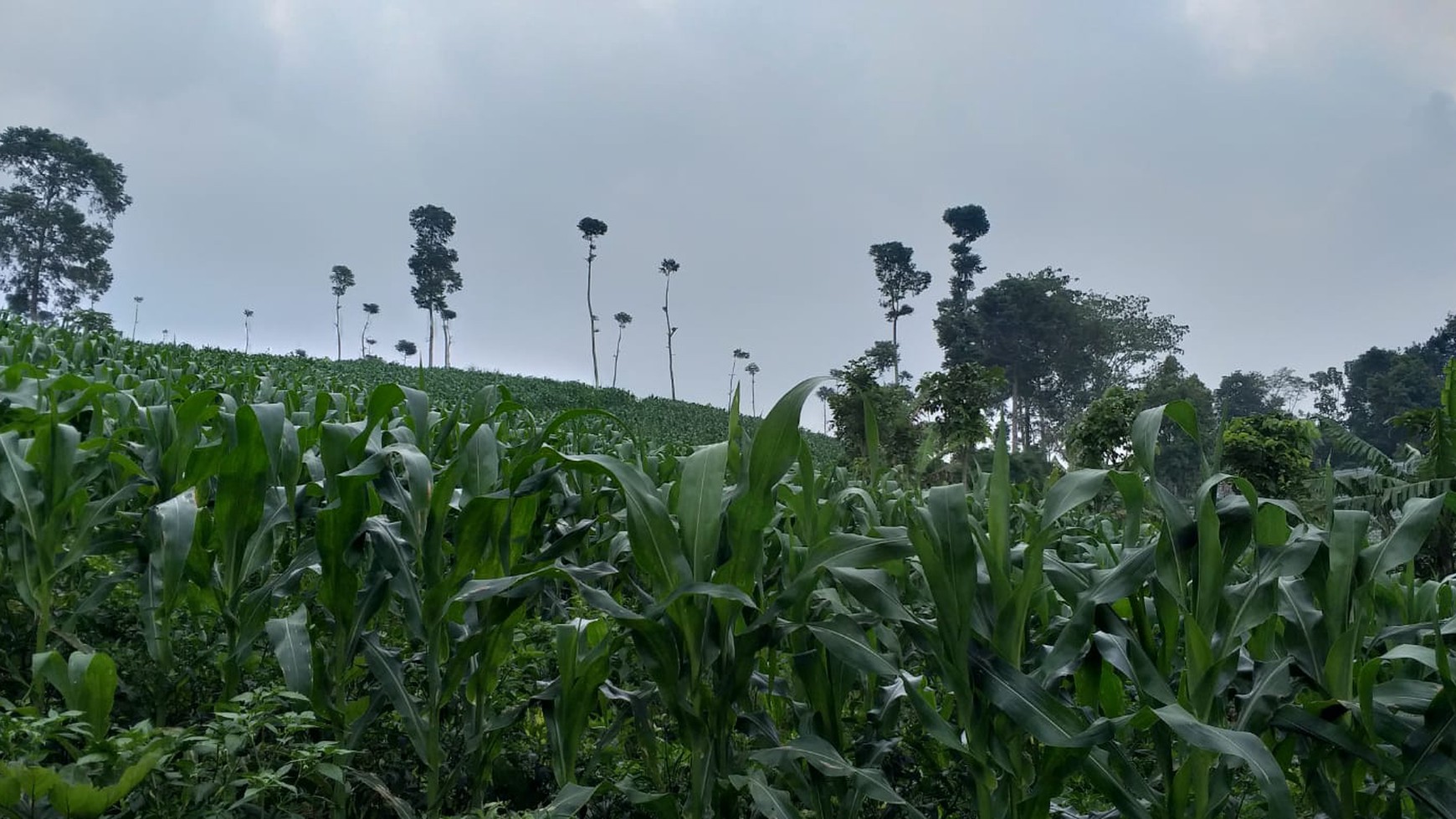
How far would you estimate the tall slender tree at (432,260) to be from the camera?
7044 centimetres

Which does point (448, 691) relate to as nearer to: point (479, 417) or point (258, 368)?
point (479, 417)

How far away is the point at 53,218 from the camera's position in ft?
182

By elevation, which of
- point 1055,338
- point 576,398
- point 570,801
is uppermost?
point 1055,338

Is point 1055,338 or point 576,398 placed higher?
point 1055,338

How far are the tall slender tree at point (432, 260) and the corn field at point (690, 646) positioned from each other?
71.2 metres

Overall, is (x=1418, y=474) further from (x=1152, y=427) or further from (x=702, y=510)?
(x=702, y=510)

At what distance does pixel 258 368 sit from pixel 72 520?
13444 mm

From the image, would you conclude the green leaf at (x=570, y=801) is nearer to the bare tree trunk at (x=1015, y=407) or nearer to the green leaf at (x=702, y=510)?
the green leaf at (x=702, y=510)

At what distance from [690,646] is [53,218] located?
70991mm

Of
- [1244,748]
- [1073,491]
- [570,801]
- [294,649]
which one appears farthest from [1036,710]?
[294,649]

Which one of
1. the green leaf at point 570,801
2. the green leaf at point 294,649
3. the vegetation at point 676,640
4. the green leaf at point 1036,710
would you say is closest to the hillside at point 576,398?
the vegetation at point 676,640

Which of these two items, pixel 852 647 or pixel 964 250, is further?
pixel 964 250

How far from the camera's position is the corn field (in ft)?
5.83

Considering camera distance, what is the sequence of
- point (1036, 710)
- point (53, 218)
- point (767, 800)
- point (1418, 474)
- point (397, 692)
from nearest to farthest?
point (1036, 710) < point (767, 800) < point (397, 692) < point (1418, 474) < point (53, 218)
